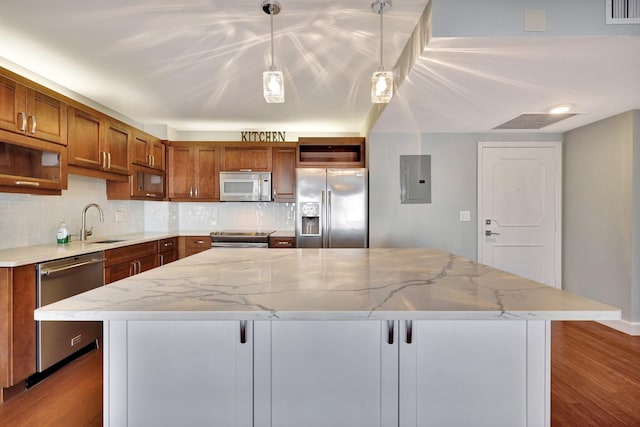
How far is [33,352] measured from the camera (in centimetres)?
208

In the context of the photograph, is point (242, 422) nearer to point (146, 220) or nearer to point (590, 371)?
point (590, 371)

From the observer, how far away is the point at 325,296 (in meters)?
Answer: 1.15

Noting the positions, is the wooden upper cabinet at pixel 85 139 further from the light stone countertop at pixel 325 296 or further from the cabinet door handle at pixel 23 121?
the light stone countertop at pixel 325 296

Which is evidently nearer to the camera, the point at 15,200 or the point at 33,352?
the point at 33,352

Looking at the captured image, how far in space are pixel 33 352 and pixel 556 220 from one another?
4941 mm

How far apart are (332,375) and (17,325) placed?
6.78 ft

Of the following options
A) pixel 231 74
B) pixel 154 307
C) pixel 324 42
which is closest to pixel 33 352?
pixel 154 307

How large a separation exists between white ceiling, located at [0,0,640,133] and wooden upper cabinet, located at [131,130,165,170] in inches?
17.5

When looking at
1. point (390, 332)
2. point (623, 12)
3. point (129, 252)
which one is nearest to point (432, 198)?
point (623, 12)

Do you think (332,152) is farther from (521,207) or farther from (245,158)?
(521,207)

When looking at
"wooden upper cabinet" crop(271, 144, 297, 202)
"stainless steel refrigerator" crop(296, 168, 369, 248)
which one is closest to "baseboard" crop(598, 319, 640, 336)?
"stainless steel refrigerator" crop(296, 168, 369, 248)

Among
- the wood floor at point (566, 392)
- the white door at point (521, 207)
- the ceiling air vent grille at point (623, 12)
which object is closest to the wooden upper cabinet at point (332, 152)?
the white door at point (521, 207)

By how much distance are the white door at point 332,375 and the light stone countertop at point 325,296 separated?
0.14 m

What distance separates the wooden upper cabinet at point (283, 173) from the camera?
14.1 feet
